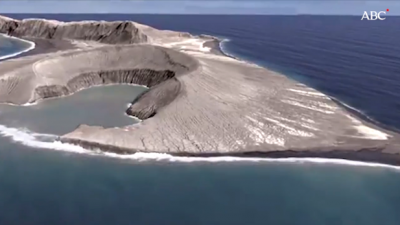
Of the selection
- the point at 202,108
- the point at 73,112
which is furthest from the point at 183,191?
the point at 73,112

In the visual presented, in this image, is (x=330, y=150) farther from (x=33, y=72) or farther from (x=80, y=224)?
(x=33, y=72)

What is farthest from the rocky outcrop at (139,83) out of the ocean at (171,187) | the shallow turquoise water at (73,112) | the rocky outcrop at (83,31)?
the rocky outcrop at (83,31)

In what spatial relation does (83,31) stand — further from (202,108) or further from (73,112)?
(202,108)

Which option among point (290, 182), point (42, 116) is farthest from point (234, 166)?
point (42, 116)

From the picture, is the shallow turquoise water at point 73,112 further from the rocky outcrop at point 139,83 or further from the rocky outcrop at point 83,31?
the rocky outcrop at point 83,31

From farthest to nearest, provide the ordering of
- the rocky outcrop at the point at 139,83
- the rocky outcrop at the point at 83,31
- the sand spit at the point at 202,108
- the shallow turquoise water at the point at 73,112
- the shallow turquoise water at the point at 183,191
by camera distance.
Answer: the rocky outcrop at the point at 83,31, the rocky outcrop at the point at 139,83, the shallow turquoise water at the point at 73,112, the sand spit at the point at 202,108, the shallow turquoise water at the point at 183,191

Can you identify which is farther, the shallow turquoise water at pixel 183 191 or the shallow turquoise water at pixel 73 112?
the shallow turquoise water at pixel 73 112

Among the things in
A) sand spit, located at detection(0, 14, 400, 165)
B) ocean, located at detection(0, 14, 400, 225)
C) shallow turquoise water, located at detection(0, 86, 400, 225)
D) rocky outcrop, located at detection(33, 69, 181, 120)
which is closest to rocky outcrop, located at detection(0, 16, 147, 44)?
sand spit, located at detection(0, 14, 400, 165)

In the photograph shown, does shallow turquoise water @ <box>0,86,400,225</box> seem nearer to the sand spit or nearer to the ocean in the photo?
the ocean
